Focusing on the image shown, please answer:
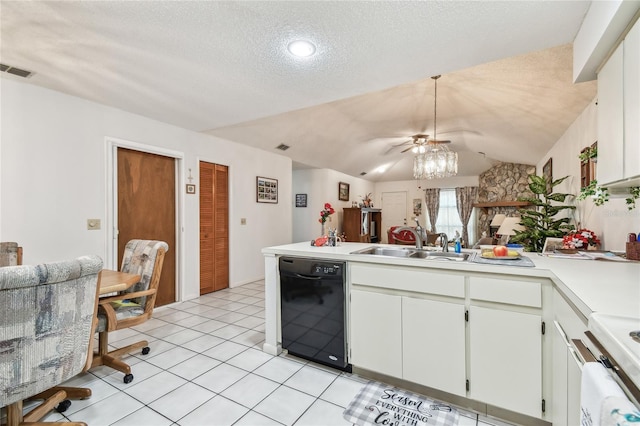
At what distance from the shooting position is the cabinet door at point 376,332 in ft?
6.35

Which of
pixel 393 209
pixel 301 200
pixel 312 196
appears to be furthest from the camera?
pixel 393 209

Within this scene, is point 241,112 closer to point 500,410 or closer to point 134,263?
point 134,263

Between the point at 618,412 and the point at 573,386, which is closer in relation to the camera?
the point at 618,412

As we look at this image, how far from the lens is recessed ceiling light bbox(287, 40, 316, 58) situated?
2.01 metres

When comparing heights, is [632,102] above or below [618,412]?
above

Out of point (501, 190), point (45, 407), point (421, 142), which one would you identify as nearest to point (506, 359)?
point (45, 407)

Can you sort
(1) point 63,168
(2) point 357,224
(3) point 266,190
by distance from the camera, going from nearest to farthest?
1. (1) point 63,168
2. (3) point 266,190
3. (2) point 357,224

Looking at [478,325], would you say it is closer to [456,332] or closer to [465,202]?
[456,332]

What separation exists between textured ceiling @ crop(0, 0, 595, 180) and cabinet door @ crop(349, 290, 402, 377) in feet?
5.74

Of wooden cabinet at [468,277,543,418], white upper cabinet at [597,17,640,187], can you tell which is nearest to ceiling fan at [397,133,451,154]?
white upper cabinet at [597,17,640,187]

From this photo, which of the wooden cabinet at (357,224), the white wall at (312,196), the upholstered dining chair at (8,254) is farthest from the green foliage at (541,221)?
the wooden cabinet at (357,224)

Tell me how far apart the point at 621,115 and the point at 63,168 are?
164 inches

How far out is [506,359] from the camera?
1.60m

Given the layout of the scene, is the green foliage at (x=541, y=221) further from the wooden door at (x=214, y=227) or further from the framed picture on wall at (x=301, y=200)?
the framed picture on wall at (x=301, y=200)
